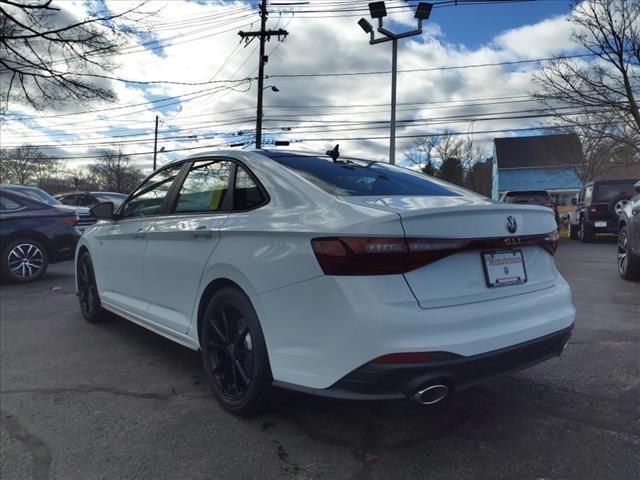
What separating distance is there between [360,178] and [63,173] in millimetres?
78336

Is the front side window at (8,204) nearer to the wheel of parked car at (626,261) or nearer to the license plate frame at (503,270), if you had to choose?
the license plate frame at (503,270)

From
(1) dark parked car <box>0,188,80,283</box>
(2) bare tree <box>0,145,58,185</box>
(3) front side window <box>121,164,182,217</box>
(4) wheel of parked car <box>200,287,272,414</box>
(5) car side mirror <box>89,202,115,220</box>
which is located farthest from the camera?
(2) bare tree <box>0,145,58,185</box>

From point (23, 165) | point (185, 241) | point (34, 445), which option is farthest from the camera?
point (23, 165)

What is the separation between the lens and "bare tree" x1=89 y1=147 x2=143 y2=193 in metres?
65.9

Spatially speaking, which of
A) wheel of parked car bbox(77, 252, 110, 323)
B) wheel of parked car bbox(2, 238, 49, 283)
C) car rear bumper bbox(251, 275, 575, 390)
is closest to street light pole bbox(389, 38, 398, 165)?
wheel of parked car bbox(2, 238, 49, 283)

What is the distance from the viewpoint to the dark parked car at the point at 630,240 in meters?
6.51

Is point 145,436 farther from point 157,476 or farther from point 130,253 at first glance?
point 130,253

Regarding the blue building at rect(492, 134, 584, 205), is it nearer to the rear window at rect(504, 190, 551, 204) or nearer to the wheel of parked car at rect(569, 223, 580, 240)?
the wheel of parked car at rect(569, 223, 580, 240)

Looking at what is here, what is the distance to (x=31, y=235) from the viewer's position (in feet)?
25.7

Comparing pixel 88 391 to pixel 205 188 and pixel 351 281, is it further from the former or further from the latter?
pixel 351 281

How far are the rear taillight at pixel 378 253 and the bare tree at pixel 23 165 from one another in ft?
214

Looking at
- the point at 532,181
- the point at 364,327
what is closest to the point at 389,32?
the point at 364,327

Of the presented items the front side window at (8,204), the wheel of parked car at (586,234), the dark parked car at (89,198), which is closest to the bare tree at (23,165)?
the dark parked car at (89,198)

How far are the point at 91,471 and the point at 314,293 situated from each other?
1.39 meters
